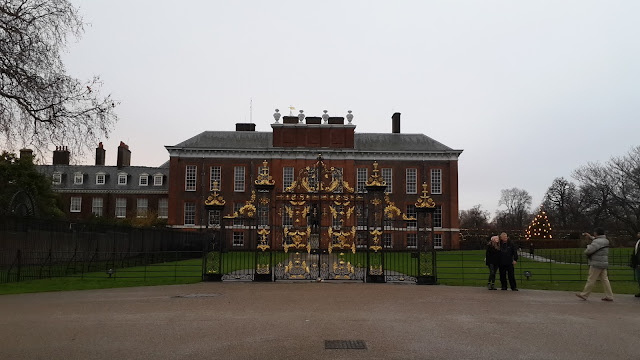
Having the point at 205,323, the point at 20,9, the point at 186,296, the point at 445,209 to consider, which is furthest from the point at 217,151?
the point at 205,323

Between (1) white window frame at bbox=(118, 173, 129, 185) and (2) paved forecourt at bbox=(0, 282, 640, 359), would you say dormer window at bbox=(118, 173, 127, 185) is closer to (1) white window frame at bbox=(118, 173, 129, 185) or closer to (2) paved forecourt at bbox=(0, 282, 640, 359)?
(1) white window frame at bbox=(118, 173, 129, 185)

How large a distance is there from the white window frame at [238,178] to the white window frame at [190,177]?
372 centimetres

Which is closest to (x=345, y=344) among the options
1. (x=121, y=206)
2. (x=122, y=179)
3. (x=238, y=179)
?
(x=238, y=179)

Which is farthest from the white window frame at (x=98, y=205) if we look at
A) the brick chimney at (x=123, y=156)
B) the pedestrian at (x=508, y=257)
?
the pedestrian at (x=508, y=257)

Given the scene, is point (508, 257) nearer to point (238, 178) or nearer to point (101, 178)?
point (238, 178)

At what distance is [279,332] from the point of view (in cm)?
840

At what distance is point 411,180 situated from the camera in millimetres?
52656

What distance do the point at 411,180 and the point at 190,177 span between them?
2116 centimetres

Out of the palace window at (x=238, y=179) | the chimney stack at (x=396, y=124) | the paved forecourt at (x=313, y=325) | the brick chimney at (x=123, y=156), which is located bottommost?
the paved forecourt at (x=313, y=325)

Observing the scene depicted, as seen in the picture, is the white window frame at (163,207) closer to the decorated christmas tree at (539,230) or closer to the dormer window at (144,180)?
the dormer window at (144,180)

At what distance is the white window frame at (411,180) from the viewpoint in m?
52.6

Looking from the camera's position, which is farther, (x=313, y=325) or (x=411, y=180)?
(x=411, y=180)

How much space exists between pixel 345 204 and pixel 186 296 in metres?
6.05

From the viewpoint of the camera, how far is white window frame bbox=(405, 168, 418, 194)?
52.6 m
